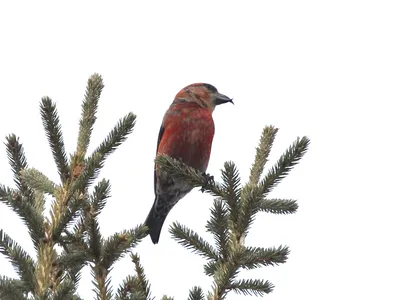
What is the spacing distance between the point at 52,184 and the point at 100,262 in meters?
0.41

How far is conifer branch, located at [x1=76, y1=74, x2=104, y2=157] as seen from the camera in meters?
2.20

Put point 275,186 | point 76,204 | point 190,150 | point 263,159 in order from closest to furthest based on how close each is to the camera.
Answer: point 76,204
point 275,186
point 263,159
point 190,150

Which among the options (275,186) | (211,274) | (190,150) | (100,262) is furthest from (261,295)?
(190,150)

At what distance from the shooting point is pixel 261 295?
2.05 meters

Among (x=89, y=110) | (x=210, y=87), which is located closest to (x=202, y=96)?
(x=210, y=87)

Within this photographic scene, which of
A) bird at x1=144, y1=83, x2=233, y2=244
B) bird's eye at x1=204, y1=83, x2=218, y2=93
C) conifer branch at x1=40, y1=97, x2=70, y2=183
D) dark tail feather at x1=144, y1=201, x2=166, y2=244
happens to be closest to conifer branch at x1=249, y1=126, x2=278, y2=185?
conifer branch at x1=40, y1=97, x2=70, y2=183

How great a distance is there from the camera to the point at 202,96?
5.09 metres

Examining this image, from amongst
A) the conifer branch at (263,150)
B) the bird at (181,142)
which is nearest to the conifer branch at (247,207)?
the conifer branch at (263,150)

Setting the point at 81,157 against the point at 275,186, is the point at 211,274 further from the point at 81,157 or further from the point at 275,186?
the point at 81,157

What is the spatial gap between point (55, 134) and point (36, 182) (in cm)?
20

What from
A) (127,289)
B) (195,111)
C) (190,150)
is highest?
(195,111)

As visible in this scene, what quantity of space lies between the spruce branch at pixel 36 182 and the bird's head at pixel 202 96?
2.93 m

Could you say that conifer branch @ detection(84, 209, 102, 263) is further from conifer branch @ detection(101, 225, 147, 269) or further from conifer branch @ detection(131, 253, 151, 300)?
conifer branch @ detection(131, 253, 151, 300)

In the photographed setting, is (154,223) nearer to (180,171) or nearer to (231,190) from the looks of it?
(180,171)
